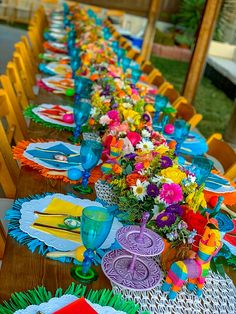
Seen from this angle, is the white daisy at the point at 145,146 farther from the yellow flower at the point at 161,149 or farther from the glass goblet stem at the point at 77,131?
the glass goblet stem at the point at 77,131

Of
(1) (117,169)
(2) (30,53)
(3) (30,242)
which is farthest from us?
(2) (30,53)

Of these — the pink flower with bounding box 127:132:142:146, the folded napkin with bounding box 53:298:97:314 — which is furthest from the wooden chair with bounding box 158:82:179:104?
the folded napkin with bounding box 53:298:97:314

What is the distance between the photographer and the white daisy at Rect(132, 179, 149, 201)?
141 centimetres

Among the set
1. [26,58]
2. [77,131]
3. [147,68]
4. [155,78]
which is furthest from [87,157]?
[147,68]

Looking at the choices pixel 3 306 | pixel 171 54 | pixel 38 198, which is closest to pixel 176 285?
pixel 3 306

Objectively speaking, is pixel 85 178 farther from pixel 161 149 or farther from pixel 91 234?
pixel 91 234

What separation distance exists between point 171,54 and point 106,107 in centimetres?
793

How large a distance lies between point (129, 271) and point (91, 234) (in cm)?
16

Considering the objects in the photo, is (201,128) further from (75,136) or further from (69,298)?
(69,298)

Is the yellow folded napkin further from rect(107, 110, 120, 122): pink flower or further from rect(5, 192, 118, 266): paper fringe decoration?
rect(107, 110, 120, 122): pink flower

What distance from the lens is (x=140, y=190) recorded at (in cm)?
141

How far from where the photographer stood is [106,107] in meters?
2.17

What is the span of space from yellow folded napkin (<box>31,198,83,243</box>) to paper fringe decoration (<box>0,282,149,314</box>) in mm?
215

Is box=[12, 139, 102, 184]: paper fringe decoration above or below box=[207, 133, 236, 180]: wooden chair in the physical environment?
above
